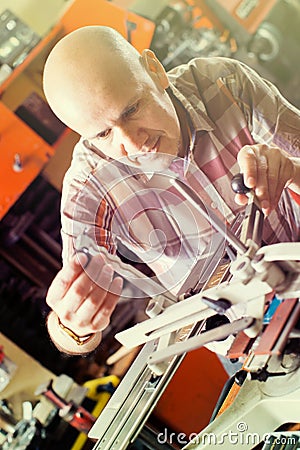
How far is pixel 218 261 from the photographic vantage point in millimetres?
963

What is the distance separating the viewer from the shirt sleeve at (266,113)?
1.03 metres

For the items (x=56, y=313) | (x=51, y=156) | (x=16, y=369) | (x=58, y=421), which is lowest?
(x=58, y=421)

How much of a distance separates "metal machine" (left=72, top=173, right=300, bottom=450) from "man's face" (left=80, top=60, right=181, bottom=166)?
0.69 ft

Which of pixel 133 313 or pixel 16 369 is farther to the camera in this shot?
pixel 16 369

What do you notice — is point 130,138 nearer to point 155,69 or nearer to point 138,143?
point 138,143

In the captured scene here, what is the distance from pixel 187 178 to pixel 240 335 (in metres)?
Result: 0.34

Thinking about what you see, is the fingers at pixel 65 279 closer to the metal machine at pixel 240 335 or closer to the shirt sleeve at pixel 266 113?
the metal machine at pixel 240 335

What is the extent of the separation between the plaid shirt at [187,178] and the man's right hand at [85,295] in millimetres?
67

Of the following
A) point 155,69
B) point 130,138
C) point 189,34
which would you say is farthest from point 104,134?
point 189,34

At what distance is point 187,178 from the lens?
3.40 ft

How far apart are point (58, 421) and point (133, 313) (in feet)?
1.07

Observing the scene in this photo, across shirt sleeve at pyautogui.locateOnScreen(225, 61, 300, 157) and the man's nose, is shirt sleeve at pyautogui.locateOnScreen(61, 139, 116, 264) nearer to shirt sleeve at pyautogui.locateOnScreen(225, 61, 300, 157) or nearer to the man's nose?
the man's nose

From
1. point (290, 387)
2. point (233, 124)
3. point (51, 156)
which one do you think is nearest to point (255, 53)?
point (233, 124)

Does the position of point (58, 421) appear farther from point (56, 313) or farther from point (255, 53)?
point (255, 53)
